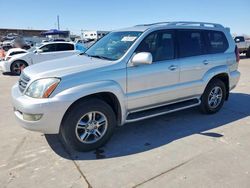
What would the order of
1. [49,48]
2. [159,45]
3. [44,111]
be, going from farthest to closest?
1. [49,48]
2. [159,45]
3. [44,111]

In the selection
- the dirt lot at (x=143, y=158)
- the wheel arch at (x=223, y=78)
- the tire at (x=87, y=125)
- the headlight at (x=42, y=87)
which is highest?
the headlight at (x=42, y=87)

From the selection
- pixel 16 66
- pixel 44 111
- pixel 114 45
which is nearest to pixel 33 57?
pixel 16 66

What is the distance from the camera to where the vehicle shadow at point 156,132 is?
3.61m

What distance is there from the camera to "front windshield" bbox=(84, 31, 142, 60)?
3.96 meters

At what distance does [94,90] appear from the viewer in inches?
134

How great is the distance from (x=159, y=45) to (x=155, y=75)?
58 cm

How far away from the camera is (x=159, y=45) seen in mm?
4219

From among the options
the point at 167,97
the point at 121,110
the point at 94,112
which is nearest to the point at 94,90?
the point at 94,112

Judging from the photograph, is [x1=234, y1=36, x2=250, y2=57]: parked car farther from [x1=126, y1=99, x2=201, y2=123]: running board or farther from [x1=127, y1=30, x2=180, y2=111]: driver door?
[x1=127, y1=30, x2=180, y2=111]: driver door

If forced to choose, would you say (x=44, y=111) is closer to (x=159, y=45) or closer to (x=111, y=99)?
(x=111, y=99)

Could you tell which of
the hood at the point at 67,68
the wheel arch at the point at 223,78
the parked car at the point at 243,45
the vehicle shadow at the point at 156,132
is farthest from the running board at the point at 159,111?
the parked car at the point at 243,45

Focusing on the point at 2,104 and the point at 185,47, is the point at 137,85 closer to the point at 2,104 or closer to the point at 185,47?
the point at 185,47

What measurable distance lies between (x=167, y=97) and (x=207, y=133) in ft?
3.01

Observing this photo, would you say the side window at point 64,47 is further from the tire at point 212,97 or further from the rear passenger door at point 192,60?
the tire at point 212,97
